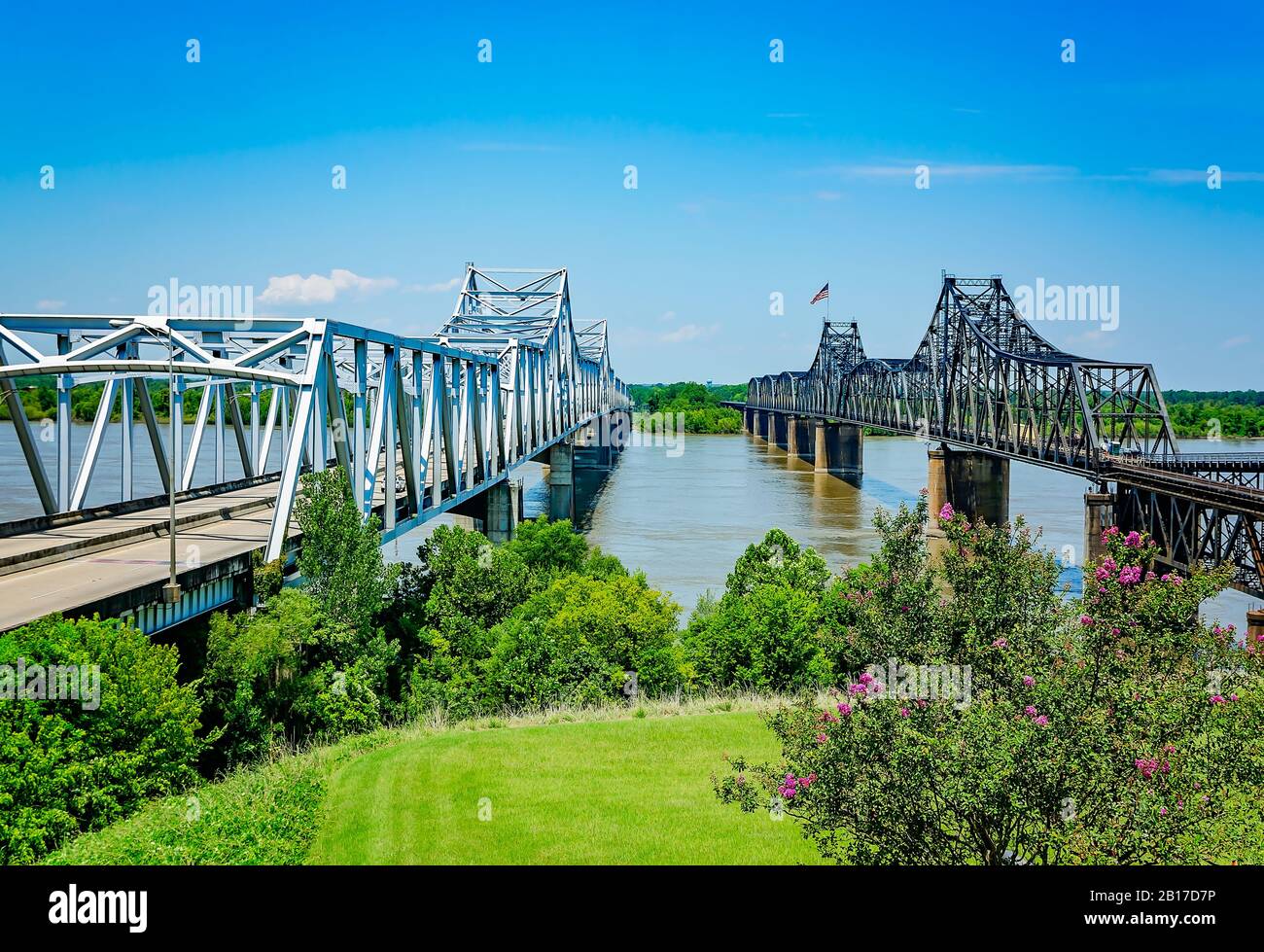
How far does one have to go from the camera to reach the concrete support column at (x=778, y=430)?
141 metres

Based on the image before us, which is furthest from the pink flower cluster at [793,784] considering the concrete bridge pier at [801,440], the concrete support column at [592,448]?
the concrete bridge pier at [801,440]

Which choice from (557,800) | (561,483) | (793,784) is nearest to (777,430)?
(561,483)

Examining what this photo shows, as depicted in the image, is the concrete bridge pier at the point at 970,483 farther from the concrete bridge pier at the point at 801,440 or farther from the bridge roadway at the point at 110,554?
the concrete bridge pier at the point at 801,440

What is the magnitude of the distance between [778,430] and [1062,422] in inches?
3749

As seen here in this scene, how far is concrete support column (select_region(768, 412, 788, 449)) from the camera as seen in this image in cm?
14107

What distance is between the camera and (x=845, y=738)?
9.05 metres

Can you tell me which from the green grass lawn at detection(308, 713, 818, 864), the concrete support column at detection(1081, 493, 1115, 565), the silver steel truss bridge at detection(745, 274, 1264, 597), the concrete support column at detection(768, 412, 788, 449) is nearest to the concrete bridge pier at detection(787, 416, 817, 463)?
the silver steel truss bridge at detection(745, 274, 1264, 597)

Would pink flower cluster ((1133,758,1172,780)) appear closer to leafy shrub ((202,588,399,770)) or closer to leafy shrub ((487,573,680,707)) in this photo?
leafy shrub ((202,588,399,770))

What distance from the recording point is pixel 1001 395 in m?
61.4

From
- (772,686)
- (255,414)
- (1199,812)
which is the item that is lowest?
(772,686)
